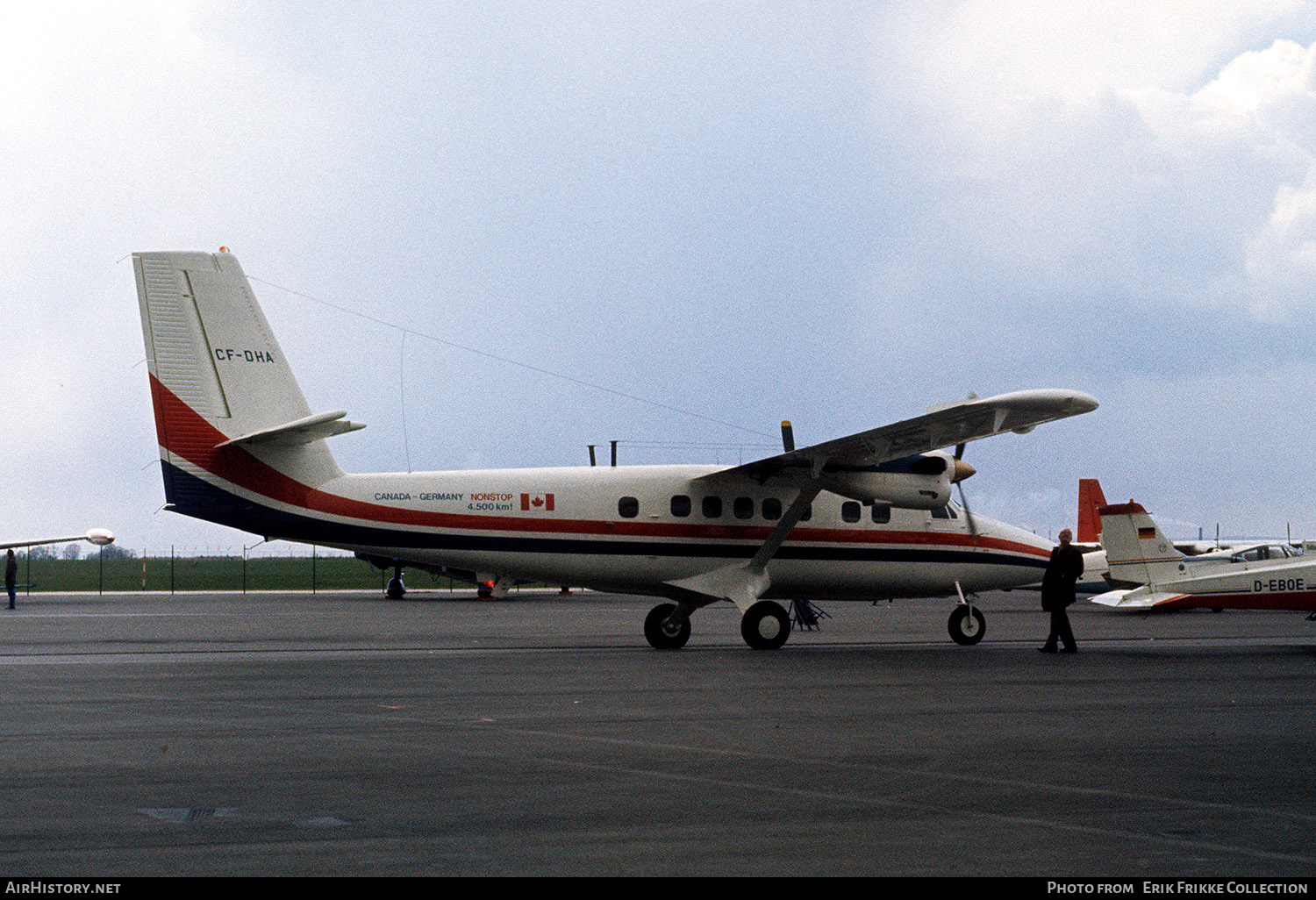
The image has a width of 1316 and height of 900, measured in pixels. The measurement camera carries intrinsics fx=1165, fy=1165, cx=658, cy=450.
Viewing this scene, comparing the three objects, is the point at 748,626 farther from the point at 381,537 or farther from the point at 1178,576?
the point at 1178,576

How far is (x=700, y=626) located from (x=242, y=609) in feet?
51.5

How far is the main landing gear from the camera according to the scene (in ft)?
62.4

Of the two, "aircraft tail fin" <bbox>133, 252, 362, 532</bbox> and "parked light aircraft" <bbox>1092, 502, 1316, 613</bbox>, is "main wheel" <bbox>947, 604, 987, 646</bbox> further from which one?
"aircraft tail fin" <bbox>133, 252, 362, 532</bbox>

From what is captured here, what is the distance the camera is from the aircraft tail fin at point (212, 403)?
18266 mm

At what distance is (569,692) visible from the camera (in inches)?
504

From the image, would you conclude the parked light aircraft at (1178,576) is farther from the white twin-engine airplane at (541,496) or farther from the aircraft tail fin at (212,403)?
the aircraft tail fin at (212,403)

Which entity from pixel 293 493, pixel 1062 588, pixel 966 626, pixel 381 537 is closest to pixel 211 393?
pixel 293 493

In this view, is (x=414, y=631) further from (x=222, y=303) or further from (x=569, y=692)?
(x=569, y=692)

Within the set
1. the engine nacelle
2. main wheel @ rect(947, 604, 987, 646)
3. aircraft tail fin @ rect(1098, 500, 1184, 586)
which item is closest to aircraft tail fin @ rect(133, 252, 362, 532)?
the engine nacelle

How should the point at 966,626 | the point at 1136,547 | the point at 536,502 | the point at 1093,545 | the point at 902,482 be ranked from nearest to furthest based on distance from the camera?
the point at 536,502 < the point at 902,482 < the point at 966,626 < the point at 1136,547 < the point at 1093,545

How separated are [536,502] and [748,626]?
4.01 m

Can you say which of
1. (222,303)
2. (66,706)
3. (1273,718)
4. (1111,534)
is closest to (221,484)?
(222,303)

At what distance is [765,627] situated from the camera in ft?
62.5

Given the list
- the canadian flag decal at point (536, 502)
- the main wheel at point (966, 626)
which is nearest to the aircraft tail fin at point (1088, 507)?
the main wheel at point (966, 626)
